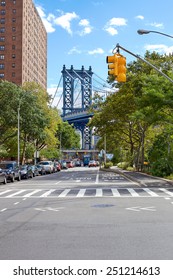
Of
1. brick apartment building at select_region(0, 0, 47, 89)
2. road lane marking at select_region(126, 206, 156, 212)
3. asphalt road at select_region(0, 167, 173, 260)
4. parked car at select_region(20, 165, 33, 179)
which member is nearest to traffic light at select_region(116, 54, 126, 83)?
asphalt road at select_region(0, 167, 173, 260)

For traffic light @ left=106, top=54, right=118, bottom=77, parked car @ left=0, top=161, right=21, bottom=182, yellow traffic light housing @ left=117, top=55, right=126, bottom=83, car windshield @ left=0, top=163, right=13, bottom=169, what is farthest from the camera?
car windshield @ left=0, top=163, right=13, bottom=169

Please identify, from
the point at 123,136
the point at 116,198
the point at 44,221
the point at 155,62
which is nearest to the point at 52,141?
the point at 123,136

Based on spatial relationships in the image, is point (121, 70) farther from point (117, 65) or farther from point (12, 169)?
point (12, 169)

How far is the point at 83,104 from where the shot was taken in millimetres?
151375

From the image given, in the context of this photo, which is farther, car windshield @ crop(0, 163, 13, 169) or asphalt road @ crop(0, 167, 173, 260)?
car windshield @ crop(0, 163, 13, 169)

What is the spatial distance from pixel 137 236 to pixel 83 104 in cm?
14199

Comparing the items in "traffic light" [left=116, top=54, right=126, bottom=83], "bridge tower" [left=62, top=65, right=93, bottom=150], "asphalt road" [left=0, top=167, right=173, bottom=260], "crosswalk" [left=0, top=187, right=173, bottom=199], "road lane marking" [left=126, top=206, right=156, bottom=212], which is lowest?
"asphalt road" [left=0, top=167, right=173, bottom=260]

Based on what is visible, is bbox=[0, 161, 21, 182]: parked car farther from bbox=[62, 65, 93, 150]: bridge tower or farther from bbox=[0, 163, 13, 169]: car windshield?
bbox=[62, 65, 93, 150]: bridge tower

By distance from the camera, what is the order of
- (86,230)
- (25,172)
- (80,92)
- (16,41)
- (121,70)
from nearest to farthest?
(86,230) < (121,70) < (25,172) < (16,41) < (80,92)

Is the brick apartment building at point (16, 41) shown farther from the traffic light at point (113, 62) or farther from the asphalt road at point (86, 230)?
the asphalt road at point (86, 230)

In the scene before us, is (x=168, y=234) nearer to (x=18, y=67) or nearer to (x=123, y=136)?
(x=123, y=136)

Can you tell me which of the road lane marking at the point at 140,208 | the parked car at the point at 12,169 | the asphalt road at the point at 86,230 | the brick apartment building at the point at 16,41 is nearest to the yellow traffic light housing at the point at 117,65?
the asphalt road at the point at 86,230

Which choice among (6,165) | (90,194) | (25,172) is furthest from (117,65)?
(25,172)

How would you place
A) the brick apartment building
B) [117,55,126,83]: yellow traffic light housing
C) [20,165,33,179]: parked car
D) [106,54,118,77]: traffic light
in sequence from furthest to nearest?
the brick apartment building < [20,165,33,179]: parked car < [106,54,118,77]: traffic light < [117,55,126,83]: yellow traffic light housing
